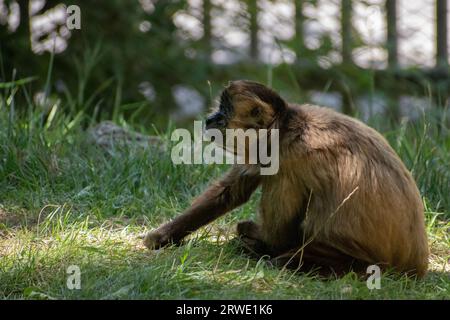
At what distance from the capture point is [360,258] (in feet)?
14.4

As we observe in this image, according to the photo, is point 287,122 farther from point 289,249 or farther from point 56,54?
point 56,54

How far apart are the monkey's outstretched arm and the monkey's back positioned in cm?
41

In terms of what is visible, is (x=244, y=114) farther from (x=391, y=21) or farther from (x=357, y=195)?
(x=391, y=21)

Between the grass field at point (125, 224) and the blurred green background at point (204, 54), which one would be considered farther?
the blurred green background at point (204, 54)

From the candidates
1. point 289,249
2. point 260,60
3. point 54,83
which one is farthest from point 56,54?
point 289,249

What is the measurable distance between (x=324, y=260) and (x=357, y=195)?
397mm

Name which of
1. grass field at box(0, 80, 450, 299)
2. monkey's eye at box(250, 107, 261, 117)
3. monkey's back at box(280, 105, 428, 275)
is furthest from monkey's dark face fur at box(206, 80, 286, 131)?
grass field at box(0, 80, 450, 299)

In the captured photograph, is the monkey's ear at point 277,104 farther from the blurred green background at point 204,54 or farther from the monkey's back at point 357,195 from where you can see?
the blurred green background at point 204,54

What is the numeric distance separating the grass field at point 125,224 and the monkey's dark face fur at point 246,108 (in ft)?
2.34

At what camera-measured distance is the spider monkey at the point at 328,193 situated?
433cm

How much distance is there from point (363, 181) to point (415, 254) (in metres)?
0.51

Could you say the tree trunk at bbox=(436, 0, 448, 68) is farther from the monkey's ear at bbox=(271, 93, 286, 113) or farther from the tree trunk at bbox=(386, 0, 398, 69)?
the monkey's ear at bbox=(271, 93, 286, 113)

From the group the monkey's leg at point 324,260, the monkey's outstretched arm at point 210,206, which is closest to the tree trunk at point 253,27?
the monkey's outstretched arm at point 210,206
